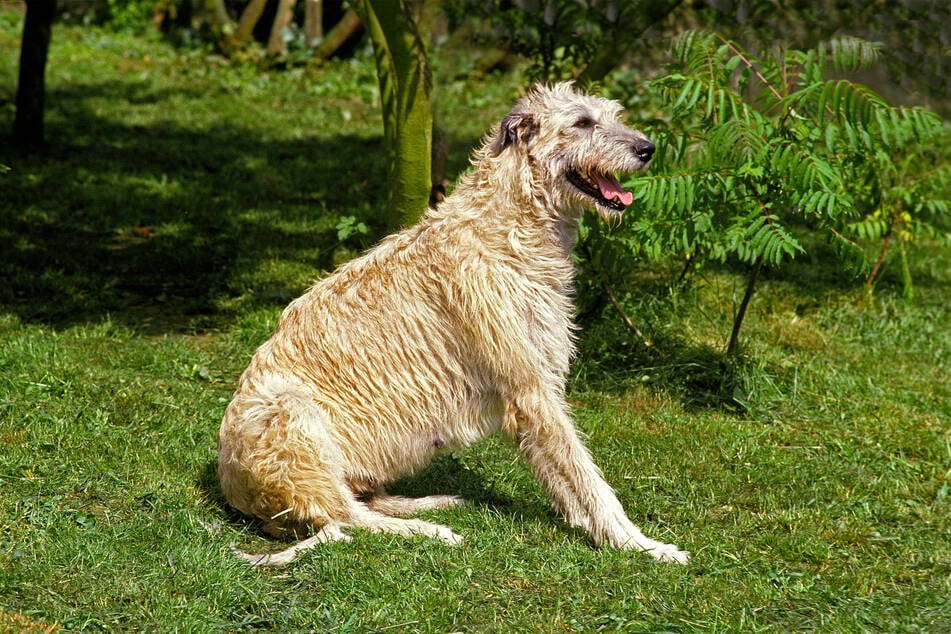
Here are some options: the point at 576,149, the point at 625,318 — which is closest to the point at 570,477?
the point at 576,149

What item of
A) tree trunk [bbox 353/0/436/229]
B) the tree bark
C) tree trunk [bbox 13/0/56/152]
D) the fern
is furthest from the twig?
the tree bark

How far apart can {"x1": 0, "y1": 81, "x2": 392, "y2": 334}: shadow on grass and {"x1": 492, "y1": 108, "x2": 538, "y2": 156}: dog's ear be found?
3.75m

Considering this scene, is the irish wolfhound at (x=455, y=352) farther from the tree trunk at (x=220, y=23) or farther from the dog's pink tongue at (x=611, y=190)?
the tree trunk at (x=220, y=23)

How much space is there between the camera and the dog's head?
498cm

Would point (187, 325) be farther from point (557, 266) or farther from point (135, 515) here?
point (557, 266)

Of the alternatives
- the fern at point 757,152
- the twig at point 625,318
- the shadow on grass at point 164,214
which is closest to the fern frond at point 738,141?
the fern at point 757,152

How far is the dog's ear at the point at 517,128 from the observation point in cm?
500

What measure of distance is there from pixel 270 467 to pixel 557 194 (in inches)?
75.1

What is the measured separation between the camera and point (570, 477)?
4.98 meters

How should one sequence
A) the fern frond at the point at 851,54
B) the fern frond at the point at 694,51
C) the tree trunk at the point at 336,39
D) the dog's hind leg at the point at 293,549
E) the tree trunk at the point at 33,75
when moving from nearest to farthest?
the dog's hind leg at the point at 293,549 < the fern frond at the point at 851,54 < the fern frond at the point at 694,51 < the tree trunk at the point at 33,75 < the tree trunk at the point at 336,39

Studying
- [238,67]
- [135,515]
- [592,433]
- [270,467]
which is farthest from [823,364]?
[238,67]

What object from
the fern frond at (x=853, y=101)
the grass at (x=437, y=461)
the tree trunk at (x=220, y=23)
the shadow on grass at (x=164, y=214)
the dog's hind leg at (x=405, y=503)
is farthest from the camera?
the tree trunk at (x=220, y=23)

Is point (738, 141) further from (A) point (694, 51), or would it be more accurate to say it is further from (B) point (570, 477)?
(B) point (570, 477)

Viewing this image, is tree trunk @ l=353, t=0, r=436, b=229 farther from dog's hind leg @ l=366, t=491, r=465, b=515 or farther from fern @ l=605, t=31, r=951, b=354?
dog's hind leg @ l=366, t=491, r=465, b=515
